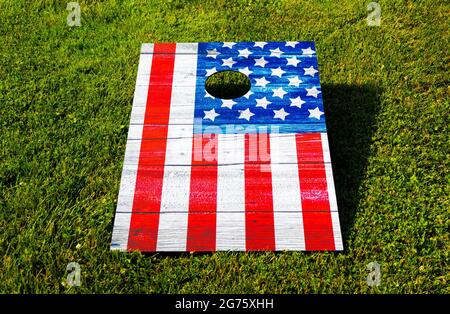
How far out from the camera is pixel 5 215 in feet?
14.3

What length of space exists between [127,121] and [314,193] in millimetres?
2231

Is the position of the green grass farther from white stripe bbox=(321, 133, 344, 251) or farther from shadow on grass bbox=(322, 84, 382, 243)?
white stripe bbox=(321, 133, 344, 251)

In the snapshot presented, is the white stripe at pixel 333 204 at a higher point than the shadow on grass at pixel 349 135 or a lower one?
lower

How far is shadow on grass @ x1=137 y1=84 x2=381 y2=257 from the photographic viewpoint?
4477 millimetres

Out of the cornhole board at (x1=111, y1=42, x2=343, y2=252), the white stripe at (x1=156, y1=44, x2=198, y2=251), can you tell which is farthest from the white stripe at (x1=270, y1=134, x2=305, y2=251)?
the white stripe at (x1=156, y1=44, x2=198, y2=251)

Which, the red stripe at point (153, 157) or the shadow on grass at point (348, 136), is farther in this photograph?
the shadow on grass at point (348, 136)

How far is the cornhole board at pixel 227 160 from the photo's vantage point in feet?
12.8

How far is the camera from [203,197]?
4.04m

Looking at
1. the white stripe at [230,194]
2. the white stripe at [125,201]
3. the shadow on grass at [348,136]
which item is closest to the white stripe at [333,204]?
the shadow on grass at [348,136]

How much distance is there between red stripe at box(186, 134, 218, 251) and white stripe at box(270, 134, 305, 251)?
0.48 meters

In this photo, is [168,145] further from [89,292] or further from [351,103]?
[351,103]

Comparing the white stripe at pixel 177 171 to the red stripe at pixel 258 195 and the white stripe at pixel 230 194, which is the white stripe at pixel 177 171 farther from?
the red stripe at pixel 258 195

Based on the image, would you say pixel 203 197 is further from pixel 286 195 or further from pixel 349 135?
pixel 349 135

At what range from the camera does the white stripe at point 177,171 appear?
3.89m
